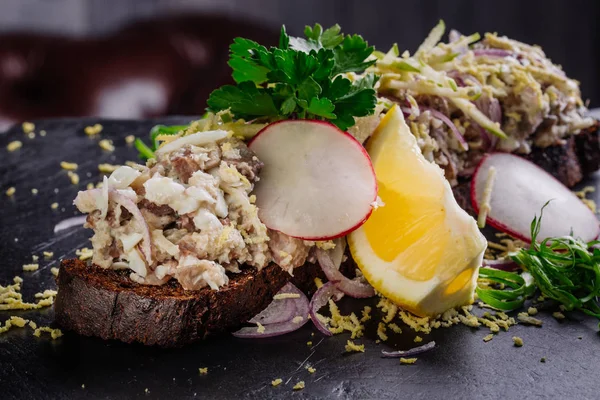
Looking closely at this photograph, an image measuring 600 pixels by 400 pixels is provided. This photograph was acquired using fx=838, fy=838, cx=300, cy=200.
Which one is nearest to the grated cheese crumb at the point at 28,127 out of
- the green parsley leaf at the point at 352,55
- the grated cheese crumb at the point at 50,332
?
the grated cheese crumb at the point at 50,332

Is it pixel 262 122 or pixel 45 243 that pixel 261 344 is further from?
pixel 45 243

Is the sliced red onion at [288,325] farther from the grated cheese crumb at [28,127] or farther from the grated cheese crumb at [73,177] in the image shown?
the grated cheese crumb at [28,127]

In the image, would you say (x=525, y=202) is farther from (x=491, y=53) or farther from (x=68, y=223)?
(x=68, y=223)

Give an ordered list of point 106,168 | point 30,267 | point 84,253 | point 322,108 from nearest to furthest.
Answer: point 322,108 < point 30,267 < point 84,253 < point 106,168

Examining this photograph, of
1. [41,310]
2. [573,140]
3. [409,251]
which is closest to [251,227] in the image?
[409,251]

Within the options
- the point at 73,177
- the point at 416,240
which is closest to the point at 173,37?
the point at 73,177
